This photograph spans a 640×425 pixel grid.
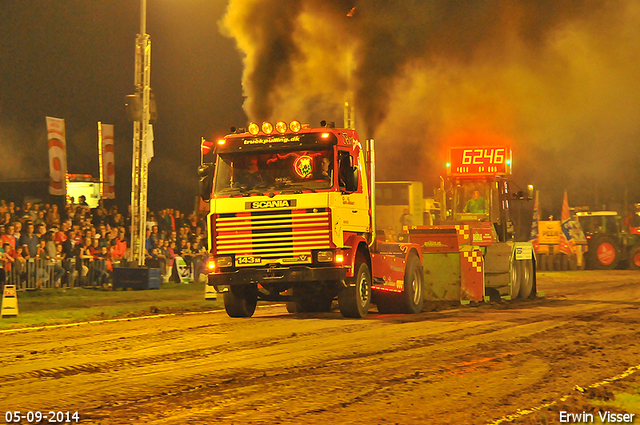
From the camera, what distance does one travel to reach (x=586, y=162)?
130 feet

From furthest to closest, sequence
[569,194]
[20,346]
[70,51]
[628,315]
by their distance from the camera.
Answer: [569,194], [70,51], [628,315], [20,346]

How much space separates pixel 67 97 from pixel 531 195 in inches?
872

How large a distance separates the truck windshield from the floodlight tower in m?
9.33

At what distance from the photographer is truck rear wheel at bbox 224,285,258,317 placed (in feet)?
49.6

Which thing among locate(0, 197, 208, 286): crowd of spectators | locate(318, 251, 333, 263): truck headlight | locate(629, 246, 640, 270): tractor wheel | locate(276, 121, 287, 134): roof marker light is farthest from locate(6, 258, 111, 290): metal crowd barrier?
Result: locate(629, 246, 640, 270): tractor wheel

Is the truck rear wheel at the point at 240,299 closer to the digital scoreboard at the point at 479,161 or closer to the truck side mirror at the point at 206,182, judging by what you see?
the truck side mirror at the point at 206,182

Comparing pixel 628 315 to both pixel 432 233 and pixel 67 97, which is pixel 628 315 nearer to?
pixel 432 233

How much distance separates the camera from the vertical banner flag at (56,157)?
1030 inches

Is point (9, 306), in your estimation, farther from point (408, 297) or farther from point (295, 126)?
point (408, 297)

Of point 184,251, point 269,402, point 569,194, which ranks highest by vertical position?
point 569,194

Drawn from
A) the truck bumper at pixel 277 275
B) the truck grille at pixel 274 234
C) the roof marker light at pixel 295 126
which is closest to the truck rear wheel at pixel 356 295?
the truck bumper at pixel 277 275

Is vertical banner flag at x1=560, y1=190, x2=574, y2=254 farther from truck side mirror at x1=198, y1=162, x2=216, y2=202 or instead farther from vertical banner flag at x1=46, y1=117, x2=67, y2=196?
truck side mirror at x1=198, y1=162, x2=216, y2=202

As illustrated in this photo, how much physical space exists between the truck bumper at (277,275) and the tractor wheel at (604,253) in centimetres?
2572

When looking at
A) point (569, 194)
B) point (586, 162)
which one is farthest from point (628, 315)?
point (569, 194)
